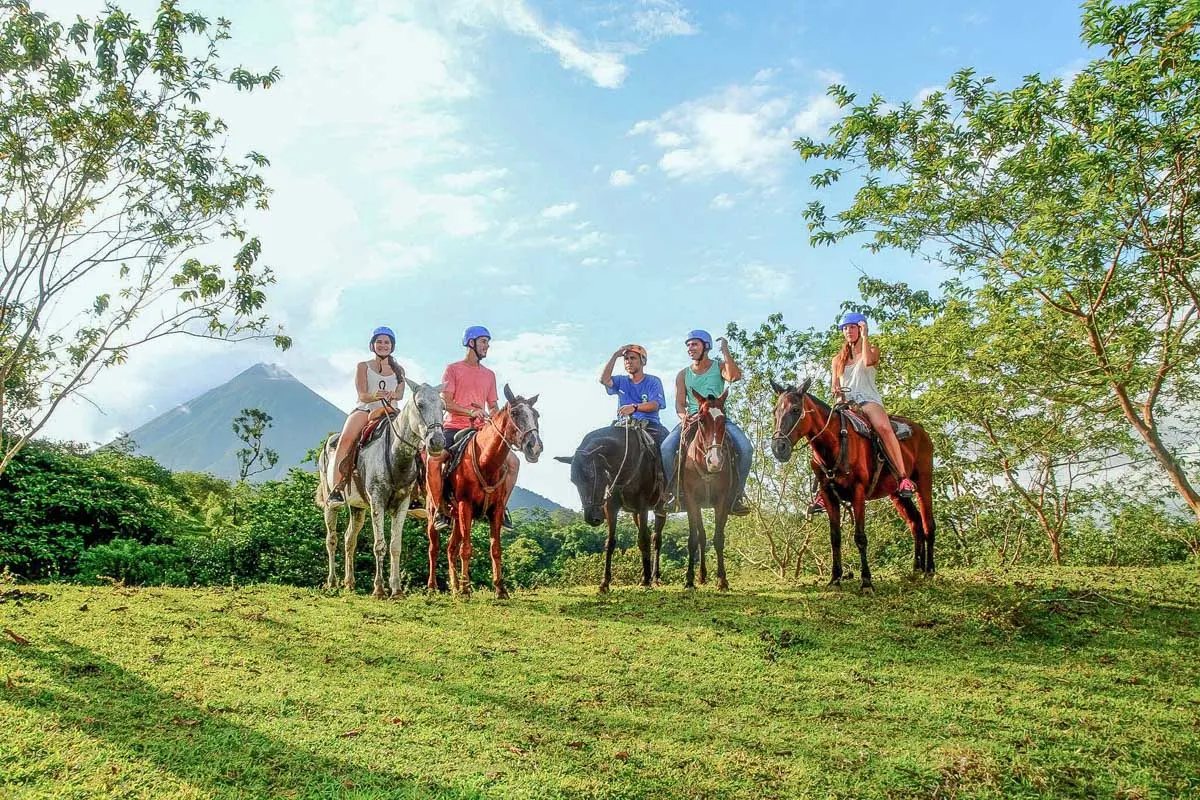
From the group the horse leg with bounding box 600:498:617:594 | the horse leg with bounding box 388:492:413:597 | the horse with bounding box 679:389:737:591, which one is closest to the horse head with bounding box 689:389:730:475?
the horse with bounding box 679:389:737:591

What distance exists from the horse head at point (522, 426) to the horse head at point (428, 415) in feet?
2.74

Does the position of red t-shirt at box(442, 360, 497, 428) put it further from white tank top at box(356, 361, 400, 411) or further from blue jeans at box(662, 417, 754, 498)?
blue jeans at box(662, 417, 754, 498)

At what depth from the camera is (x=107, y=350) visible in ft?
37.6

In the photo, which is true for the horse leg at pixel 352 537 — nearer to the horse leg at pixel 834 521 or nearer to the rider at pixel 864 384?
the horse leg at pixel 834 521

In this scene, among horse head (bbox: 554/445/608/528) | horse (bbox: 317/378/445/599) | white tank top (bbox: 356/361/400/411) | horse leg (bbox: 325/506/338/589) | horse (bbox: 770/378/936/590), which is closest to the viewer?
horse (bbox: 770/378/936/590)

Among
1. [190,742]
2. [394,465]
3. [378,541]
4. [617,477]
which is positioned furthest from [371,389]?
[190,742]

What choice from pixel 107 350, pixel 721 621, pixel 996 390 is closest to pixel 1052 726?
pixel 721 621

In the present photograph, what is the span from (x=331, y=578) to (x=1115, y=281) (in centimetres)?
1305

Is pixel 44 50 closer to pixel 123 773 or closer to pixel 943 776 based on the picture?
pixel 123 773

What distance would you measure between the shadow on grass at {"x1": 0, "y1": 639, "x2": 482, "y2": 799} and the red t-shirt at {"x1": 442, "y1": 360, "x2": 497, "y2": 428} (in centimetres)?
541

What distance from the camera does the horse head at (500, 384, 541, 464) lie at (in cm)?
921

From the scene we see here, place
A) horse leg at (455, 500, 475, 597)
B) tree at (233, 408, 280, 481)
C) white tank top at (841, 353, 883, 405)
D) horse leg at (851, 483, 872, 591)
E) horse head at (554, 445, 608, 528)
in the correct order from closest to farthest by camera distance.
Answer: horse leg at (851, 483, 872, 591) < horse leg at (455, 500, 475, 597) < white tank top at (841, 353, 883, 405) < horse head at (554, 445, 608, 528) < tree at (233, 408, 280, 481)

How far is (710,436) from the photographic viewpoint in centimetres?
946

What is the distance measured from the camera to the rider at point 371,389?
35.3 feet
